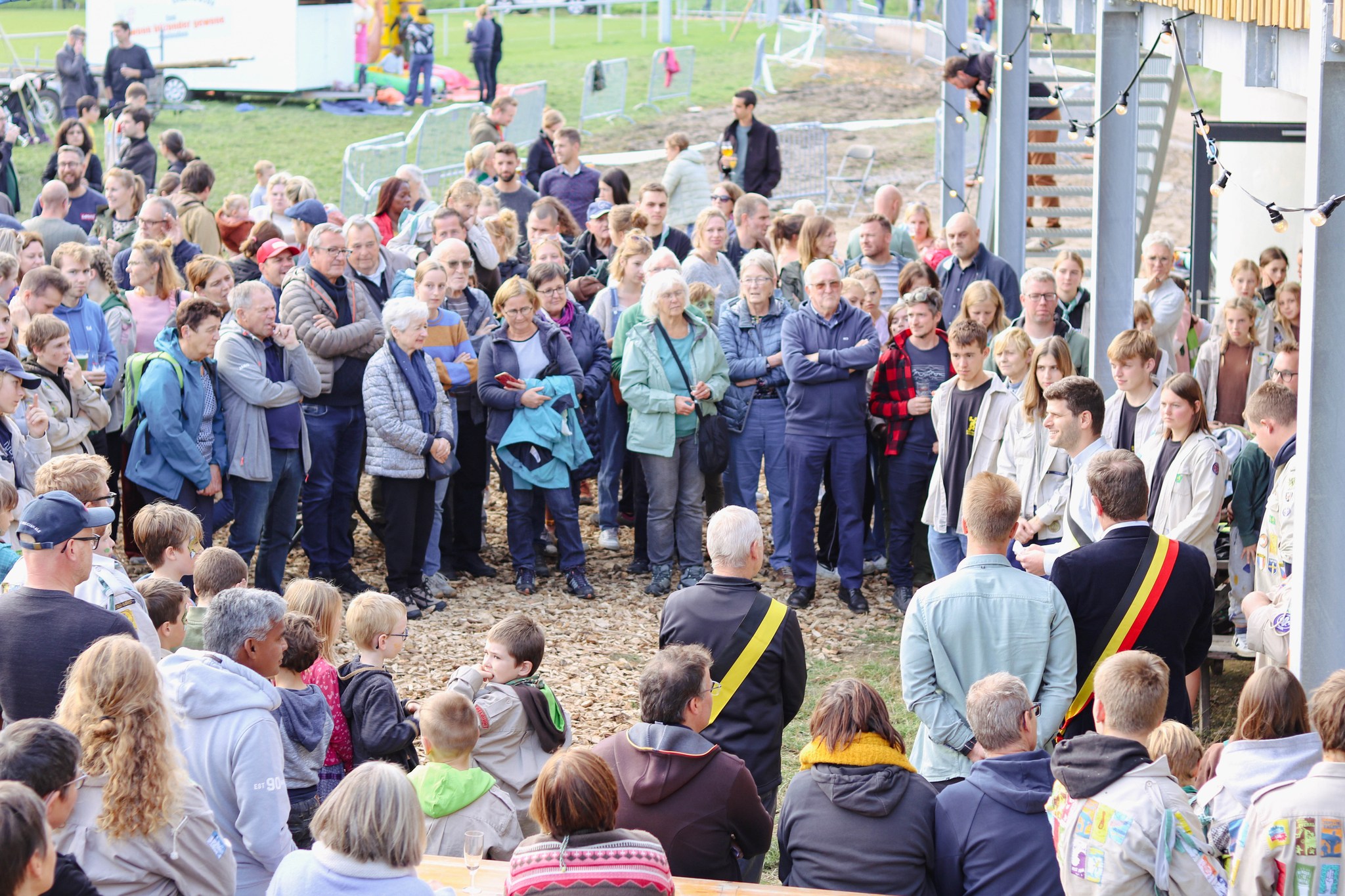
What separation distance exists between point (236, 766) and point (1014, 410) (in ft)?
16.0

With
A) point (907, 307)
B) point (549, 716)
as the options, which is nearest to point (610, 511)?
point (907, 307)

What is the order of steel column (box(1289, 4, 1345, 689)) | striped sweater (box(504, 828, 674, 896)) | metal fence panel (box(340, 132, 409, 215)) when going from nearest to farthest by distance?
striped sweater (box(504, 828, 674, 896))
steel column (box(1289, 4, 1345, 689))
metal fence panel (box(340, 132, 409, 215))

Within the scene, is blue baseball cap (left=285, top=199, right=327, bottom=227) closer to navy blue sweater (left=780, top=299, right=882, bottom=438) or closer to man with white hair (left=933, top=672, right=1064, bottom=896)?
navy blue sweater (left=780, top=299, right=882, bottom=438)

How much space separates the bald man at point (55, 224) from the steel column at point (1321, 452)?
9068 mm

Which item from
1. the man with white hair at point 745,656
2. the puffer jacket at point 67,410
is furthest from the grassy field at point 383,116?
the man with white hair at point 745,656

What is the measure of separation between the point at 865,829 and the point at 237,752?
5.76ft

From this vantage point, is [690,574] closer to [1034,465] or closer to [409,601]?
[409,601]

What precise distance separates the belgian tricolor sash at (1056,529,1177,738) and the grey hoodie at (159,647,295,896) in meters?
2.62

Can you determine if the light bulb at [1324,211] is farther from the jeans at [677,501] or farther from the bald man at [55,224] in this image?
the bald man at [55,224]

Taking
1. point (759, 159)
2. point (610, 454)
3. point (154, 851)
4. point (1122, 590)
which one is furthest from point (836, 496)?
point (759, 159)

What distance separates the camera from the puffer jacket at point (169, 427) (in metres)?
7.81

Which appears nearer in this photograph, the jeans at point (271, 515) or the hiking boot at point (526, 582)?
the jeans at point (271, 515)

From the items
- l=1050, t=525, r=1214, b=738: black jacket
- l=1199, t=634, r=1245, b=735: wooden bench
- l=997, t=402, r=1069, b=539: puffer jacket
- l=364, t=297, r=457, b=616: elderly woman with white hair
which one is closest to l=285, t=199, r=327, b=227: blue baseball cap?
l=364, t=297, r=457, b=616: elderly woman with white hair

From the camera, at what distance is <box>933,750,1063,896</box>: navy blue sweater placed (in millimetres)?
4039
